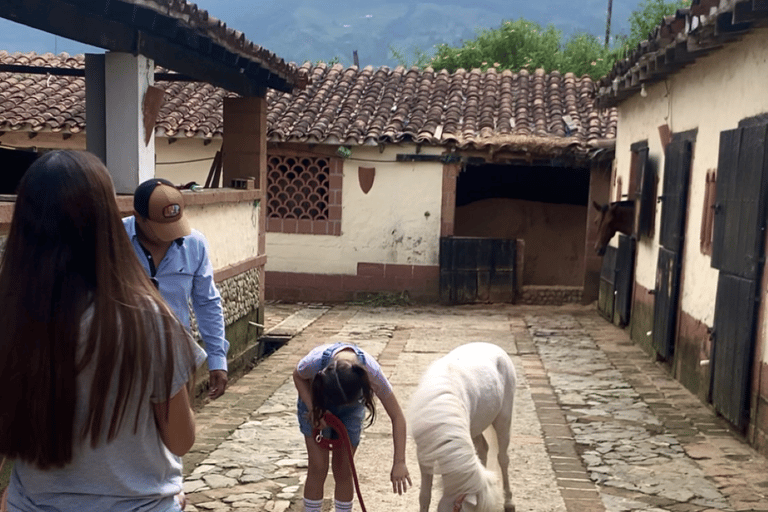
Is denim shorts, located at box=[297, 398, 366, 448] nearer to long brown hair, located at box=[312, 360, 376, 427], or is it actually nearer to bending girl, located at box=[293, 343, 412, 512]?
bending girl, located at box=[293, 343, 412, 512]

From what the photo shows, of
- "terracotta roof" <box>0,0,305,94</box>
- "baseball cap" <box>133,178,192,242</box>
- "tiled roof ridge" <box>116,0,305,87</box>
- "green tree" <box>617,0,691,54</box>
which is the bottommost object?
"baseball cap" <box>133,178,192,242</box>

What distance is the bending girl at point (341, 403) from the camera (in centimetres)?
353

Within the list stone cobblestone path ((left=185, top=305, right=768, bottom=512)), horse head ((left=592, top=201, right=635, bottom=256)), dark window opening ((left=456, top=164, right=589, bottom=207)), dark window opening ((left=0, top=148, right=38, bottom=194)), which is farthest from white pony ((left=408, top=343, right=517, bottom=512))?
dark window opening ((left=456, top=164, right=589, bottom=207))

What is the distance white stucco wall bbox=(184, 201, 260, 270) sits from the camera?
27.1ft

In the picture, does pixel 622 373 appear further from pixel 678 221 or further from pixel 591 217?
pixel 591 217

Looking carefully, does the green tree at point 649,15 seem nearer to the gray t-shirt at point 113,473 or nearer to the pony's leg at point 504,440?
the pony's leg at point 504,440

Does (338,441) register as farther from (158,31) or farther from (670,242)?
(670,242)

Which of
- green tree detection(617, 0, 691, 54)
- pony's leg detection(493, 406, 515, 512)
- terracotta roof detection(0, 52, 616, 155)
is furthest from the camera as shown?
green tree detection(617, 0, 691, 54)

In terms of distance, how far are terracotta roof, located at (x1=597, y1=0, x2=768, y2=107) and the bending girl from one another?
3.76 meters

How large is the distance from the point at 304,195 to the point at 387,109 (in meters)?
2.33

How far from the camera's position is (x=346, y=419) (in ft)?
Result: 12.5

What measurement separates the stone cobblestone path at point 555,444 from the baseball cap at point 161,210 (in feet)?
6.16

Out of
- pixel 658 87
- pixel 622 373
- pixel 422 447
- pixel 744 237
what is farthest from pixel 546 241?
pixel 422 447

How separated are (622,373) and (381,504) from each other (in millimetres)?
4748
